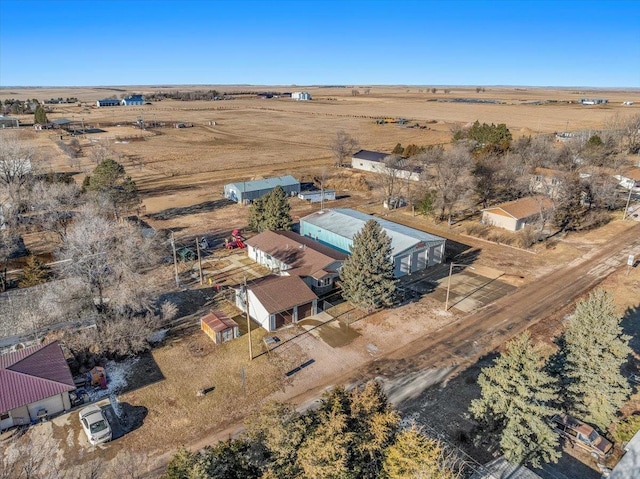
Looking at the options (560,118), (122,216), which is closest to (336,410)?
(122,216)

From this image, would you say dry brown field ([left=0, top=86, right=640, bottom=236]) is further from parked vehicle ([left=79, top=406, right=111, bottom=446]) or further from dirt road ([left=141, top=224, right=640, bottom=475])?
dirt road ([left=141, top=224, right=640, bottom=475])

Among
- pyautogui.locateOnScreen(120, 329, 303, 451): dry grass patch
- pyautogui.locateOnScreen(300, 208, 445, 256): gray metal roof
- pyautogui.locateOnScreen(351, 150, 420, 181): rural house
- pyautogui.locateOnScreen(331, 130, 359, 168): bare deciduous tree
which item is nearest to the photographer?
pyautogui.locateOnScreen(120, 329, 303, 451): dry grass patch

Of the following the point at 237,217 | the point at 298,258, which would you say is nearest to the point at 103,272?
the point at 298,258

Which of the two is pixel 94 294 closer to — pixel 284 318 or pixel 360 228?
pixel 284 318

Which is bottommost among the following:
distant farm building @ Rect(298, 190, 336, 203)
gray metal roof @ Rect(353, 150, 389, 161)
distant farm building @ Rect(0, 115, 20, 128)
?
distant farm building @ Rect(298, 190, 336, 203)

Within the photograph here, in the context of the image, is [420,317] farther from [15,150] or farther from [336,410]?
[15,150]

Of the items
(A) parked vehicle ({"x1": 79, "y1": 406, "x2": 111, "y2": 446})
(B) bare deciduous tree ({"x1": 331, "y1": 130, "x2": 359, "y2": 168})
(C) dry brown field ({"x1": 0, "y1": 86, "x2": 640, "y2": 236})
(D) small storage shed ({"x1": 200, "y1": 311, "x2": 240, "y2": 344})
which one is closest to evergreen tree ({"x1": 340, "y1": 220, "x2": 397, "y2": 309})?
(D) small storage shed ({"x1": 200, "y1": 311, "x2": 240, "y2": 344})
